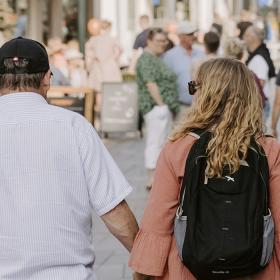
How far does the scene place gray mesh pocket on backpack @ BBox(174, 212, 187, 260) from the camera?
3.94 m

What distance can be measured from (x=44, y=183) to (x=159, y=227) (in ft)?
2.37

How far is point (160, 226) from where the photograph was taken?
161 inches

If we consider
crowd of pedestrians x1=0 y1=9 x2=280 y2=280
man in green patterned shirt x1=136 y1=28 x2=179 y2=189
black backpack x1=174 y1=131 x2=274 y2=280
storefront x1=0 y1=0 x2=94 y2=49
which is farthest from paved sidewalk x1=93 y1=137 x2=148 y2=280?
storefront x1=0 y1=0 x2=94 y2=49

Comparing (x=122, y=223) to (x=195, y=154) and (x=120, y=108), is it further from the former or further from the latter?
(x=120, y=108)

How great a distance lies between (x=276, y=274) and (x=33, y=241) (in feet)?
3.38

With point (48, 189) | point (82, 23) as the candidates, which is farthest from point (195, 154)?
point (82, 23)

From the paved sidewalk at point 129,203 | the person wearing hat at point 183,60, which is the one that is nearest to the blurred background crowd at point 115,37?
the person wearing hat at point 183,60

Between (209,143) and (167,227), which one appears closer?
(209,143)

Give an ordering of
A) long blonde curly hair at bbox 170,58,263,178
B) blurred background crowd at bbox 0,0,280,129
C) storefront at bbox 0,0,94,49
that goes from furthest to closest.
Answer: storefront at bbox 0,0,94,49 → blurred background crowd at bbox 0,0,280,129 → long blonde curly hair at bbox 170,58,263,178

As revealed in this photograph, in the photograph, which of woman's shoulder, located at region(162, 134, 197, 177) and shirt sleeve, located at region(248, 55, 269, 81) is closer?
woman's shoulder, located at region(162, 134, 197, 177)

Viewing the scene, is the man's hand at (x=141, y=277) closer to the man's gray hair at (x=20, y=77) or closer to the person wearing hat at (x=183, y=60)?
the man's gray hair at (x=20, y=77)

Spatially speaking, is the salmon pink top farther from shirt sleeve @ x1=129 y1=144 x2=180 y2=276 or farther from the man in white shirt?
the man in white shirt

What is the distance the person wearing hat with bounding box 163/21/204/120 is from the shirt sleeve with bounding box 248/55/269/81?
28.3 inches

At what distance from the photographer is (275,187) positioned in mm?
3977
